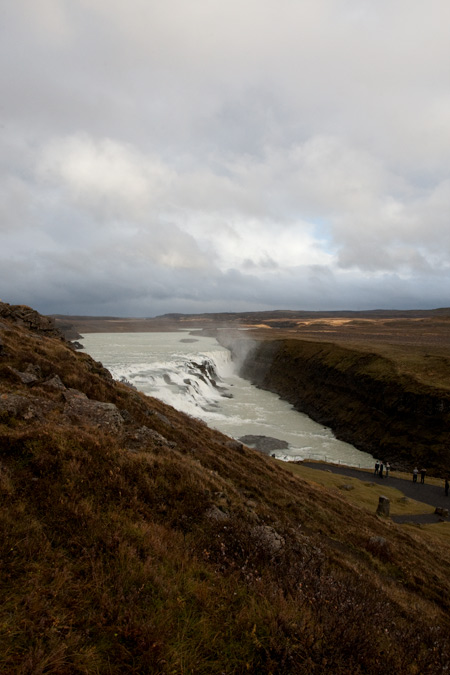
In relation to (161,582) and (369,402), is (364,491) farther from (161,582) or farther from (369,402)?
(161,582)

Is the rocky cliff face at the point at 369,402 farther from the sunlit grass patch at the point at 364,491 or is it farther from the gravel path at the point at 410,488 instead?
the sunlit grass patch at the point at 364,491

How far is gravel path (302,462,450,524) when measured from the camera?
73.3 ft

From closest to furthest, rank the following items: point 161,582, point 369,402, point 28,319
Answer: point 161,582 → point 28,319 → point 369,402

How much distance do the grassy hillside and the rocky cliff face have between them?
30207 mm

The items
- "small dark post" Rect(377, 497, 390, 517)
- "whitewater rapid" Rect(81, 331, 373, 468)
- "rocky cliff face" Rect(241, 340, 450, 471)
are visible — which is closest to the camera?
"small dark post" Rect(377, 497, 390, 517)

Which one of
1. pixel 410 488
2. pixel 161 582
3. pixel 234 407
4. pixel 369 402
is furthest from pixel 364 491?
pixel 234 407

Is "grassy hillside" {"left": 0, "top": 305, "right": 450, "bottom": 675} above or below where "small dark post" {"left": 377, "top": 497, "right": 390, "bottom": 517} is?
above

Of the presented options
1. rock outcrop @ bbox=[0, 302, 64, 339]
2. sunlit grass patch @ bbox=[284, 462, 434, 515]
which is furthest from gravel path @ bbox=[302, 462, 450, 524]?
rock outcrop @ bbox=[0, 302, 64, 339]

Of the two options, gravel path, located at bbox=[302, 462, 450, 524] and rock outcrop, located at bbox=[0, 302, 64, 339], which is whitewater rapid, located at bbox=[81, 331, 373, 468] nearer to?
gravel path, located at bbox=[302, 462, 450, 524]

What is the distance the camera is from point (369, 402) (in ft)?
146

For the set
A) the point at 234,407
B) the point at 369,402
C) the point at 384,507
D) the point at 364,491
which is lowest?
the point at 234,407

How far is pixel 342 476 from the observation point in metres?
29.3

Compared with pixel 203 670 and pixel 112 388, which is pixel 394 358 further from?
pixel 203 670

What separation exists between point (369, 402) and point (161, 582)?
45.8 m
